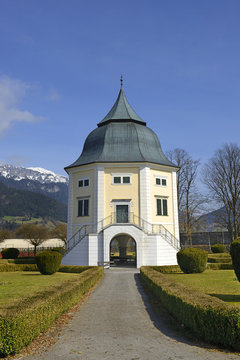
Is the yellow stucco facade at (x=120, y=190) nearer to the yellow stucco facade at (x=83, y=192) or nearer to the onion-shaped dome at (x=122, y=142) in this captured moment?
the onion-shaped dome at (x=122, y=142)

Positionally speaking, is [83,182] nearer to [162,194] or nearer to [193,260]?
[162,194]

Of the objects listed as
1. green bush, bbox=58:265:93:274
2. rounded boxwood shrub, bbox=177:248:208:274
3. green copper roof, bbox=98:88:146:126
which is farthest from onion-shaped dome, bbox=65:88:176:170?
rounded boxwood shrub, bbox=177:248:208:274

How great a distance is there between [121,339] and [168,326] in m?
1.92

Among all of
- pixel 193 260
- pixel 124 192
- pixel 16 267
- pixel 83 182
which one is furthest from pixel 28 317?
pixel 83 182

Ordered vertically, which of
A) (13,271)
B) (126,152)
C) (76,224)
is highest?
(126,152)

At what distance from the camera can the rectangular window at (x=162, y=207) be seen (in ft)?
104

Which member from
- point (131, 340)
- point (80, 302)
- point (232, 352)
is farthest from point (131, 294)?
point (232, 352)

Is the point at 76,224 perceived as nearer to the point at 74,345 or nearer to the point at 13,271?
the point at 13,271

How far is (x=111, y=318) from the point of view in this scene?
9.67m

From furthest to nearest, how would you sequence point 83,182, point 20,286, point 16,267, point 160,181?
point 83,182, point 160,181, point 16,267, point 20,286

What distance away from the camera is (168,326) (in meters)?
8.76

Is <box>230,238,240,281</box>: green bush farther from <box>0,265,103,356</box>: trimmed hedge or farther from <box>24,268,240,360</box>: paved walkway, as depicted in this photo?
<box>0,265,103,356</box>: trimmed hedge

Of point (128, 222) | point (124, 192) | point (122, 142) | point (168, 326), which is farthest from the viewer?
point (122, 142)

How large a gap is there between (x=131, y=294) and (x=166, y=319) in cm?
536
